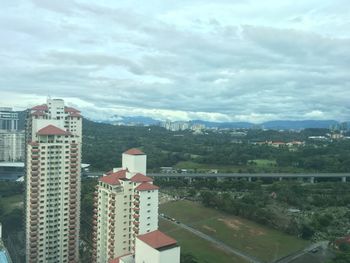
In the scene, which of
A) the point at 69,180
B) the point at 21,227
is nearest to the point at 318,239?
the point at 69,180

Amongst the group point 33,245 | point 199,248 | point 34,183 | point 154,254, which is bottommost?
point 199,248

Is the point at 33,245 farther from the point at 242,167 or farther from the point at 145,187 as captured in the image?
the point at 242,167

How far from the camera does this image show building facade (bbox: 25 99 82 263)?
62.1ft

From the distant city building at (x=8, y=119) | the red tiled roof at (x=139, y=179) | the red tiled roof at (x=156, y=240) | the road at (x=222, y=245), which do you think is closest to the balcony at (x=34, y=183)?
the red tiled roof at (x=139, y=179)

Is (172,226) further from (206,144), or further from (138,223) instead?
(206,144)

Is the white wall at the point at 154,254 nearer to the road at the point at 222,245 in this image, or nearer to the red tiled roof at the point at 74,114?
the road at the point at 222,245

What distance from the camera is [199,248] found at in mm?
21656

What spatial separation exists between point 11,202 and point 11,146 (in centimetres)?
1749

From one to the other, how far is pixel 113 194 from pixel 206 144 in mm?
51959

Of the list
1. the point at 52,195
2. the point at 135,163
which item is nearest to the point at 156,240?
the point at 135,163

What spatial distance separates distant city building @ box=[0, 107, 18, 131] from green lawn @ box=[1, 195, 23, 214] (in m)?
26.7

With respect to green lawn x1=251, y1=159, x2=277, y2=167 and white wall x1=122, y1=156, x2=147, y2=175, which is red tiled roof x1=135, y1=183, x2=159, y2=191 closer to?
white wall x1=122, y1=156, x2=147, y2=175

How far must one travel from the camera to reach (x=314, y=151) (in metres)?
55.8

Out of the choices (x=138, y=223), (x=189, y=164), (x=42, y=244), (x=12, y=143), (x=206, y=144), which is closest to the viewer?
(x=138, y=223)
